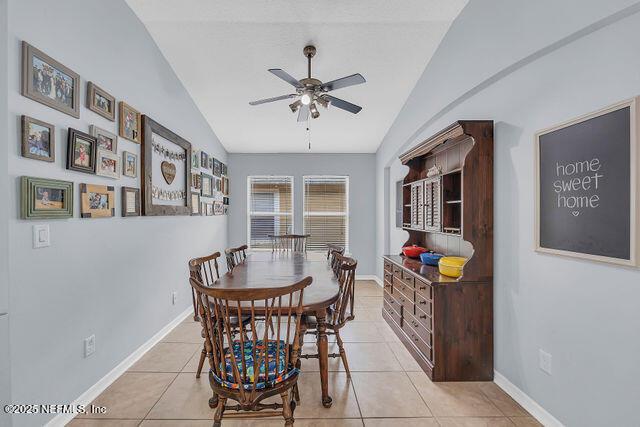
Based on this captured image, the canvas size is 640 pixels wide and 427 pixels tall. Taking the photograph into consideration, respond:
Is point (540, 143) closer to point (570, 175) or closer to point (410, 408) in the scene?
point (570, 175)

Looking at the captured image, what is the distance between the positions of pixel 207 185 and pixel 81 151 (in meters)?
2.59

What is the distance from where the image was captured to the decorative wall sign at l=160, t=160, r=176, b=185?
330 centimetres

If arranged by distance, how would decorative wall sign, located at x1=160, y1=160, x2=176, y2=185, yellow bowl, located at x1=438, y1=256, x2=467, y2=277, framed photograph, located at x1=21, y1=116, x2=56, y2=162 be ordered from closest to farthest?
framed photograph, located at x1=21, y1=116, x2=56, y2=162 < yellow bowl, located at x1=438, y1=256, x2=467, y2=277 < decorative wall sign, located at x1=160, y1=160, x2=176, y2=185

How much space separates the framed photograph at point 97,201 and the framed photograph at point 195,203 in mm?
1611

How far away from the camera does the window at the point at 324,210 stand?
19.9ft

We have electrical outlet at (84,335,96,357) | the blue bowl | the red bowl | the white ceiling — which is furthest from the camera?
the red bowl

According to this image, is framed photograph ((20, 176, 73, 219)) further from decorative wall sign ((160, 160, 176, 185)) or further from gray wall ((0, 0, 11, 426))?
decorative wall sign ((160, 160, 176, 185))

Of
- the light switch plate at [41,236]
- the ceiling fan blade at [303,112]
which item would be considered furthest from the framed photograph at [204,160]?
the light switch plate at [41,236]

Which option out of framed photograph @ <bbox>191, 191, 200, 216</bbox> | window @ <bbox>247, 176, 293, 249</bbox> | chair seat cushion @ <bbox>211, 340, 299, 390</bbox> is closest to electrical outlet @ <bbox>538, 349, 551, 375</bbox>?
chair seat cushion @ <bbox>211, 340, 299, 390</bbox>

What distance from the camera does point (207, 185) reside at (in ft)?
15.3

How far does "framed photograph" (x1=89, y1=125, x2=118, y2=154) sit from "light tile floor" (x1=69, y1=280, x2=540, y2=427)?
71.9 inches

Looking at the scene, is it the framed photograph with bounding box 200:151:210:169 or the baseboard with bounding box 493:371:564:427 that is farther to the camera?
the framed photograph with bounding box 200:151:210:169

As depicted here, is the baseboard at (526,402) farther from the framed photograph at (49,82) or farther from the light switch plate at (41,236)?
the framed photograph at (49,82)

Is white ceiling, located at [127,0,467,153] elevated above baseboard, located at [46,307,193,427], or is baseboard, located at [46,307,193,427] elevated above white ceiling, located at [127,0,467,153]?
white ceiling, located at [127,0,467,153]
